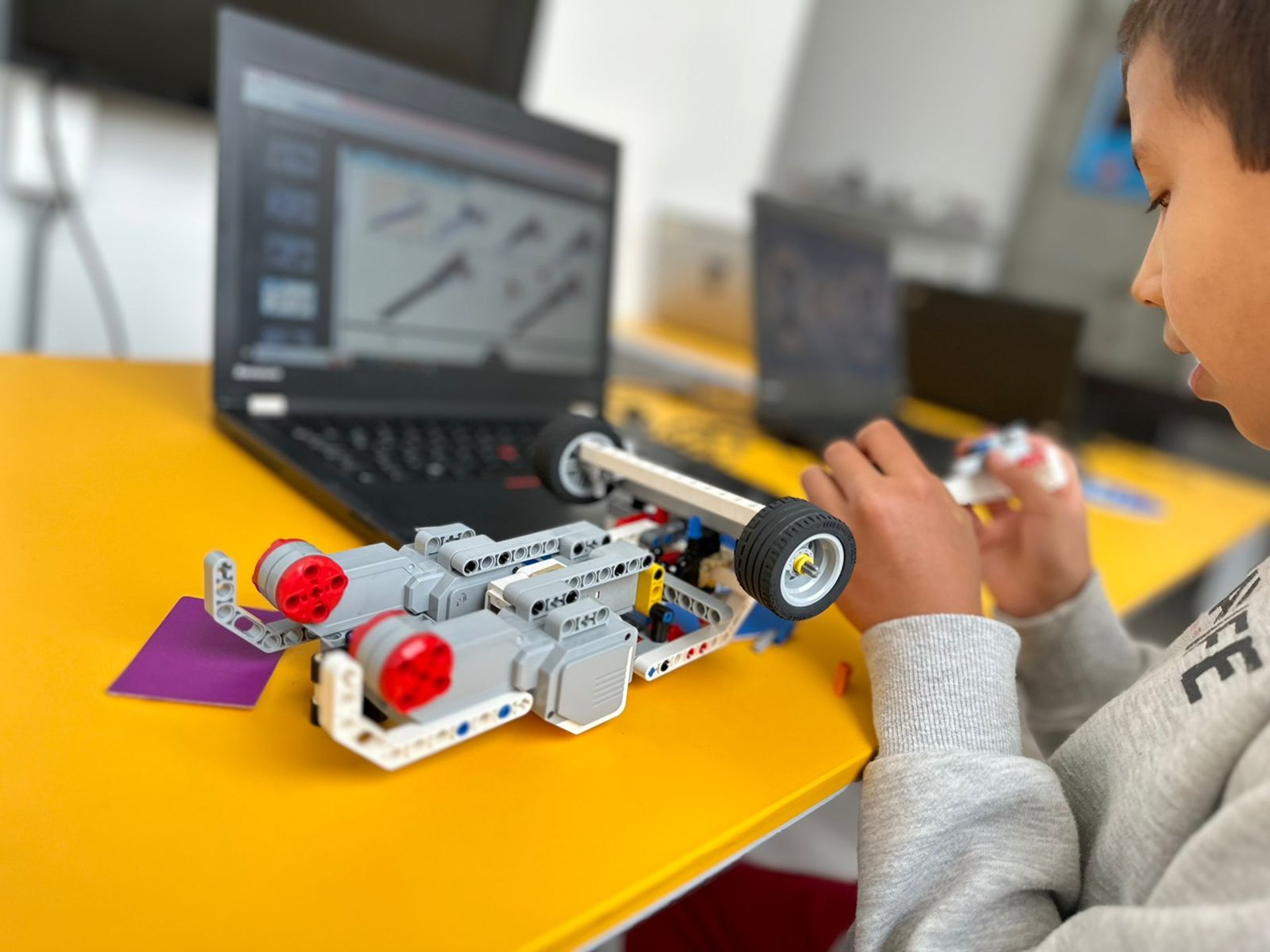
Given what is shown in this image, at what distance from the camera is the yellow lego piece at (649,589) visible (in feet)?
1.43

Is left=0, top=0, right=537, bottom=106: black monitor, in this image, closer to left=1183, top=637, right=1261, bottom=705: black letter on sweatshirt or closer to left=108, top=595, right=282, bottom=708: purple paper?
left=108, top=595, right=282, bottom=708: purple paper

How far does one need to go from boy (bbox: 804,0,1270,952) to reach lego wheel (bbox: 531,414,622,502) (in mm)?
176

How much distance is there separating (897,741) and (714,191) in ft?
5.45

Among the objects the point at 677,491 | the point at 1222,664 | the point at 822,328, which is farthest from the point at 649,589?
the point at 822,328

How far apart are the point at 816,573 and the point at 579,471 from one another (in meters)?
0.17

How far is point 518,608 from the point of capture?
0.38 metres

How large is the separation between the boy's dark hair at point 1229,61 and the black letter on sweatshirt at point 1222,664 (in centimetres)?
23

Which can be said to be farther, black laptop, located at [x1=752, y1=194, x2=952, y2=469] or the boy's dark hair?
black laptop, located at [x1=752, y1=194, x2=952, y2=469]

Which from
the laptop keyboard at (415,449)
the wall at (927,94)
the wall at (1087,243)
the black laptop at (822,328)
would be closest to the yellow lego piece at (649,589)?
the laptop keyboard at (415,449)

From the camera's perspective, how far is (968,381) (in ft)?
4.61

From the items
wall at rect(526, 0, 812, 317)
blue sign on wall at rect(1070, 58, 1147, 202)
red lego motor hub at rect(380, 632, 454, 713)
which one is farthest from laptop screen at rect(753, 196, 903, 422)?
blue sign on wall at rect(1070, 58, 1147, 202)

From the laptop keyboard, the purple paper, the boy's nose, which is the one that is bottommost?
the laptop keyboard

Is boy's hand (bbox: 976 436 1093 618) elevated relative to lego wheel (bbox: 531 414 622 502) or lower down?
lower down

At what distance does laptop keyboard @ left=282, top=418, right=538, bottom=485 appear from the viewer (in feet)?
2.07
